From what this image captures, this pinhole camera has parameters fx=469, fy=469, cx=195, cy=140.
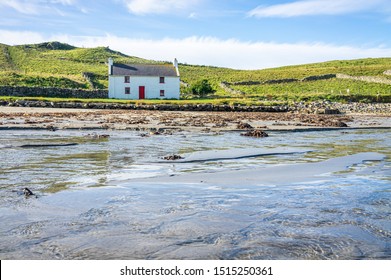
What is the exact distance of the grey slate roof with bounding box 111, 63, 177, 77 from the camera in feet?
238

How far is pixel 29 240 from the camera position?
5.51 m

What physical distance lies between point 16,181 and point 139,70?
66.2 meters

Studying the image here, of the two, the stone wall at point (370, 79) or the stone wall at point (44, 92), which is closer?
the stone wall at point (44, 92)

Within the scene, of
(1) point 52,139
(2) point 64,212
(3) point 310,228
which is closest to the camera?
(3) point 310,228

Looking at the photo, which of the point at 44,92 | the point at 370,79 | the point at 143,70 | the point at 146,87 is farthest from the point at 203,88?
the point at 370,79

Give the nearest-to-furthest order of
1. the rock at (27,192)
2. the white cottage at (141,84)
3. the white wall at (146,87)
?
the rock at (27,192) < the white wall at (146,87) < the white cottage at (141,84)

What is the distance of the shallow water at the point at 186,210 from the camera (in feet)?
17.5

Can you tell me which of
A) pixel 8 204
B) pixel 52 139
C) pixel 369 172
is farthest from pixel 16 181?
pixel 52 139

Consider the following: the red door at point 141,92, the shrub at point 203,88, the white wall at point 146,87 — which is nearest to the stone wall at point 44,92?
the white wall at point 146,87

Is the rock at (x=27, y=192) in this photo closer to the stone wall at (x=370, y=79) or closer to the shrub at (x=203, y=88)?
the shrub at (x=203, y=88)

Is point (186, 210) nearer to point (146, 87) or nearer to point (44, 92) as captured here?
point (44, 92)

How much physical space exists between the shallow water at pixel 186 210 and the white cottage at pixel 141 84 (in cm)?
5935

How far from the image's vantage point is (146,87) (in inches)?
2872
